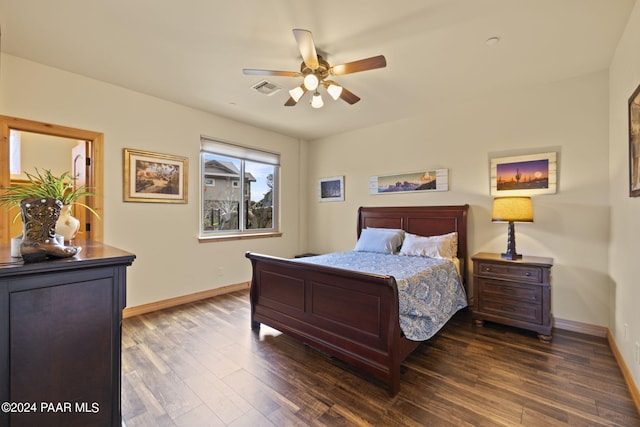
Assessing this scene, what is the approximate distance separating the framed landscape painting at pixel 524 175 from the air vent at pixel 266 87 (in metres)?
2.80

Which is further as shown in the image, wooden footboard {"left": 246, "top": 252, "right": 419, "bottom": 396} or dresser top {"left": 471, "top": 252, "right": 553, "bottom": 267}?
dresser top {"left": 471, "top": 252, "right": 553, "bottom": 267}

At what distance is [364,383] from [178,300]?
283 centimetres

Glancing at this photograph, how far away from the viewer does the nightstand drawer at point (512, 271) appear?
9.31 ft

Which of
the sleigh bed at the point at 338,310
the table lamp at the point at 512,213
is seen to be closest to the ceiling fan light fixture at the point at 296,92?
the sleigh bed at the point at 338,310

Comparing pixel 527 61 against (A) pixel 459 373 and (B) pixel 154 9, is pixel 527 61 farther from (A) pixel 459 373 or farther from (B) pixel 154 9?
(B) pixel 154 9

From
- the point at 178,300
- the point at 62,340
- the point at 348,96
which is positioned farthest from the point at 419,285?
the point at 178,300

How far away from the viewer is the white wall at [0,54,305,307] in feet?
9.32

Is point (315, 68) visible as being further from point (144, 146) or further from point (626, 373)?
point (626, 373)

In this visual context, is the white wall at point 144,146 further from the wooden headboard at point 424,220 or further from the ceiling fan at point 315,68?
the wooden headboard at point 424,220

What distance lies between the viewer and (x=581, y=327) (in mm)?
2979

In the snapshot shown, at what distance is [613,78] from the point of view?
267 cm

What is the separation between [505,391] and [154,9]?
3735 mm

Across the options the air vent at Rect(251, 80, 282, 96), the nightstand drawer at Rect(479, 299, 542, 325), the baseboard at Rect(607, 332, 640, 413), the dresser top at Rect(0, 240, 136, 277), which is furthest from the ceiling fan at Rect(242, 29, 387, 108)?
the baseboard at Rect(607, 332, 640, 413)

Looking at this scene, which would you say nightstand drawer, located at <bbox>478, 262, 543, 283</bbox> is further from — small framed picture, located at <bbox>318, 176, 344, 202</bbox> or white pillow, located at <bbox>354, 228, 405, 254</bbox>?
small framed picture, located at <bbox>318, 176, 344, 202</bbox>
